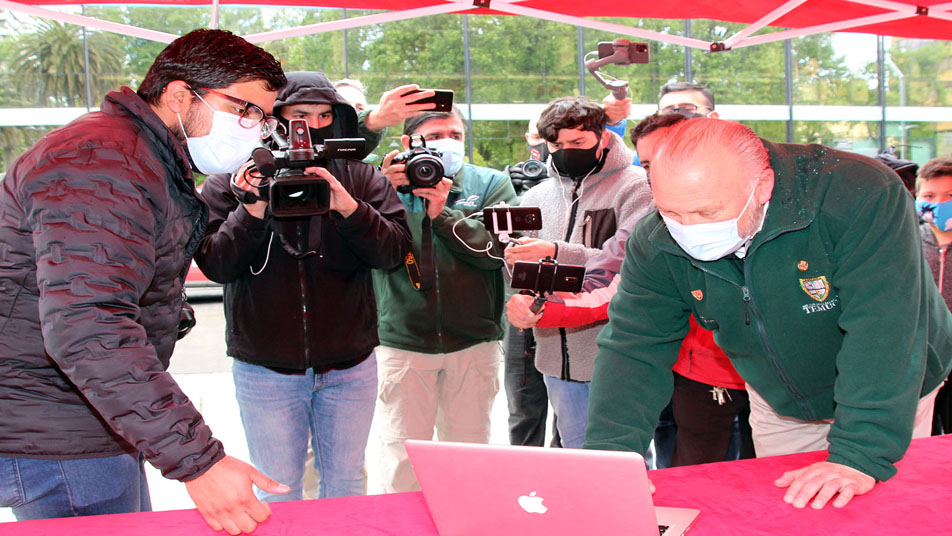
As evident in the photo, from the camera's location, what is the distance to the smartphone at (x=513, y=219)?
2.23 metres

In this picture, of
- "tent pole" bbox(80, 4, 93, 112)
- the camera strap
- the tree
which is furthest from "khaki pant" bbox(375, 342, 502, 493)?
the tree

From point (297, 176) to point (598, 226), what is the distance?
3.43 feet

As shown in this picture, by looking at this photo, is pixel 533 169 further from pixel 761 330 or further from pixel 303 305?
pixel 761 330

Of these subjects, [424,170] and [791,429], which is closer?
[791,429]

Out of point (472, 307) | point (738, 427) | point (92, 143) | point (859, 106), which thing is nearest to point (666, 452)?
point (738, 427)

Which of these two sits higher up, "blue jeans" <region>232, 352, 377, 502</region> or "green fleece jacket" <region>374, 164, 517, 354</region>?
"green fleece jacket" <region>374, 164, 517, 354</region>

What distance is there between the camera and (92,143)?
1.22 meters

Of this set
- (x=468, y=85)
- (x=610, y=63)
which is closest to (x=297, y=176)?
(x=610, y=63)

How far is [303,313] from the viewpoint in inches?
84.9

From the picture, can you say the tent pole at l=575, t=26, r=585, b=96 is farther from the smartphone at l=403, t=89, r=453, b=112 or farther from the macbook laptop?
the macbook laptop

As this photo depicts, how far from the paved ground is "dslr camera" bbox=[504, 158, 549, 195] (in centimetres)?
113

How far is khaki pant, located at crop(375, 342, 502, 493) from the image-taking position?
2590 millimetres

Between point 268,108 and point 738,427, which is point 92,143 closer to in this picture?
point 268,108

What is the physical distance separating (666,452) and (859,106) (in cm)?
1151
